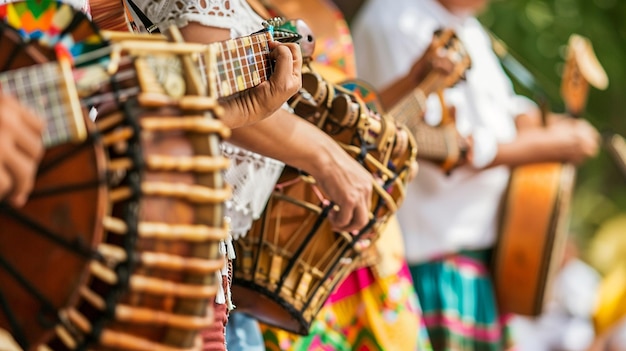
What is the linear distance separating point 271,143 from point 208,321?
484 mm

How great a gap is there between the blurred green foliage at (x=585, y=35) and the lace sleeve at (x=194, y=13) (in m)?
3.08

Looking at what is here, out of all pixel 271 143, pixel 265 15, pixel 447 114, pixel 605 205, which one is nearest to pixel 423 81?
pixel 447 114

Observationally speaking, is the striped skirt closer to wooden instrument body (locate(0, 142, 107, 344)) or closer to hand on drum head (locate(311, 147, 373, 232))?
hand on drum head (locate(311, 147, 373, 232))

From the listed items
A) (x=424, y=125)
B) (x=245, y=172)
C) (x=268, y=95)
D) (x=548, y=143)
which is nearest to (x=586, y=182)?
(x=548, y=143)

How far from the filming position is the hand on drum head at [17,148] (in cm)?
93

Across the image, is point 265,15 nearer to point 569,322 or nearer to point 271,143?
point 271,143

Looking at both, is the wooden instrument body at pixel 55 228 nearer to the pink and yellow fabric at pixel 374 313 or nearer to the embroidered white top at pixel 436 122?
the pink and yellow fabric at pixel 374 313

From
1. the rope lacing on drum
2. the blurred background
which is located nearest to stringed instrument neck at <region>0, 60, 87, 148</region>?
the rope lacing on drum

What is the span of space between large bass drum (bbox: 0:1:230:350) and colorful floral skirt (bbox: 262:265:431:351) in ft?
3.40

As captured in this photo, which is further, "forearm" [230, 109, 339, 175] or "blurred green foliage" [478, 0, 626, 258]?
"blurred green foliage" [478, 0, 626, 258]

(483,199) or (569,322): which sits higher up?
(483,199)

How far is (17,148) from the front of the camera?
93cm

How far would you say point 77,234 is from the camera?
0.99 meters

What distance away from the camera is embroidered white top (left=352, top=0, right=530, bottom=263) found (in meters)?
2.86
